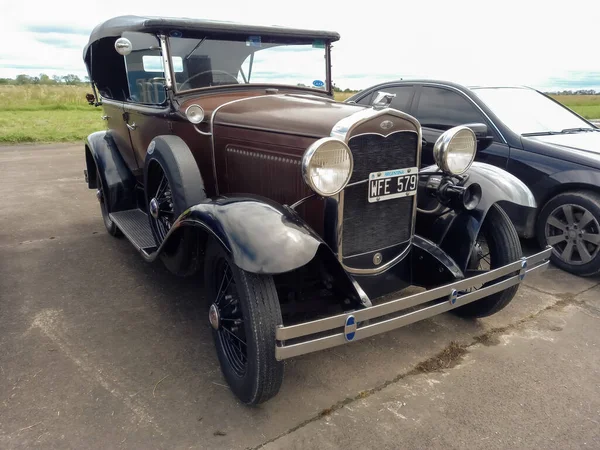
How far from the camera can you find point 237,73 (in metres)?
3.66

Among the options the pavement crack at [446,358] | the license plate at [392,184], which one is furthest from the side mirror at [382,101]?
the pavement crack at [446,358]

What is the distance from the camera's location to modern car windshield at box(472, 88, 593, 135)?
4.68 meters

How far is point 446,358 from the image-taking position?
9.40 feet

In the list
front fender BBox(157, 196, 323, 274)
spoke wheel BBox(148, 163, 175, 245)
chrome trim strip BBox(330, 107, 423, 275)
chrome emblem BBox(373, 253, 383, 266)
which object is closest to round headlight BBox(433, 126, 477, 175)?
chrome trim strip BBox(330, 107, 423, 275)

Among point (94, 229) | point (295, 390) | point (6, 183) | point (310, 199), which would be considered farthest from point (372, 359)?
point (6, 183)

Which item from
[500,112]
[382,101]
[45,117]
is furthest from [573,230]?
[45,117]

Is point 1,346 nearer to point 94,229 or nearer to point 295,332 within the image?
point 295,332

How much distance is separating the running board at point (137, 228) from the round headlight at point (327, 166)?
1.75 metres

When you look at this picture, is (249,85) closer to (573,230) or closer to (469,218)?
(469,218)

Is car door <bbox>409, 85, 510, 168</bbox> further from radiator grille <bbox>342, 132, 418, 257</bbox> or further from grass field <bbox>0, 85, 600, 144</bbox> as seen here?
grass field <bbox>0, 85, 600, 144</bbox>

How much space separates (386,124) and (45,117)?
17.7 meters

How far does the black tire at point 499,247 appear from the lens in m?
2.97

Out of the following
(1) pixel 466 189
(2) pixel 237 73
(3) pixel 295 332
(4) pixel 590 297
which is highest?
(2) pixel 237 73

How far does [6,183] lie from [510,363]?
789 cm
